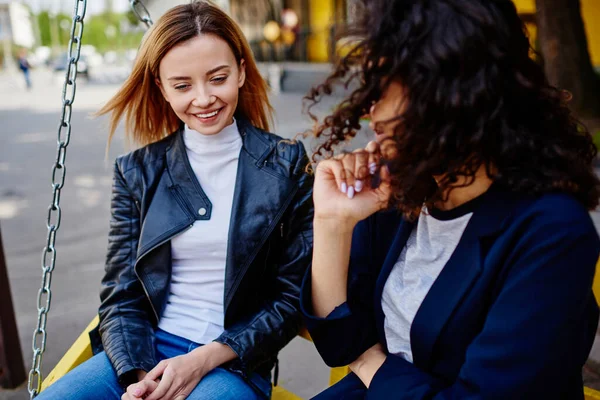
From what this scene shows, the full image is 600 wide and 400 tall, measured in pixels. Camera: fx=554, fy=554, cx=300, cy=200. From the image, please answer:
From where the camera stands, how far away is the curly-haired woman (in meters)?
1.08

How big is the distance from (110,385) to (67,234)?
3.99 metres

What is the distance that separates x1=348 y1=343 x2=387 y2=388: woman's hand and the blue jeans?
39 centimetres

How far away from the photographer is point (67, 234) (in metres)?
5.32

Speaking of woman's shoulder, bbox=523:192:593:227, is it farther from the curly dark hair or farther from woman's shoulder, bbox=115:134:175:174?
woman's shoulder, bbox=115:134:175:174

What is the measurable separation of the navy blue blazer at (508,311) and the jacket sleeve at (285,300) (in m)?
0.47

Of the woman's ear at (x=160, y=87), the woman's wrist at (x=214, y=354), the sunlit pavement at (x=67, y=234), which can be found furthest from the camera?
the sunlit pavement at (x=67, y=234)

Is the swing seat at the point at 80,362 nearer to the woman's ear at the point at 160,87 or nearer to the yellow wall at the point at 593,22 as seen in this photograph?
the woman's ear at the point at 160,87

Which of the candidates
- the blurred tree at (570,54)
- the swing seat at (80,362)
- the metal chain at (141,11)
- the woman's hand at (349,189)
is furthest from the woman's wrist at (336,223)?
the blurred tree at (570,54)

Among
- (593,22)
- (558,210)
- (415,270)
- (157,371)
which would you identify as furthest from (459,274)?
(593,22)

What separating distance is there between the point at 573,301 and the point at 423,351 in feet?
1.20

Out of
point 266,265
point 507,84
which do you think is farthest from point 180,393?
point 507,84

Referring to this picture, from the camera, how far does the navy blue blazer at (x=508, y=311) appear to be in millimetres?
1082

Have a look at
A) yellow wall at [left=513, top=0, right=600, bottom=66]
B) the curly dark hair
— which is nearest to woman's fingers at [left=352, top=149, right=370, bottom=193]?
the curly dark hair

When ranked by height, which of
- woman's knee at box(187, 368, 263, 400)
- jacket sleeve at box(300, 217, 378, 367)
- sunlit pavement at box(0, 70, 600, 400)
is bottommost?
sunlit pavement at box(0, 70, 600, 400)
